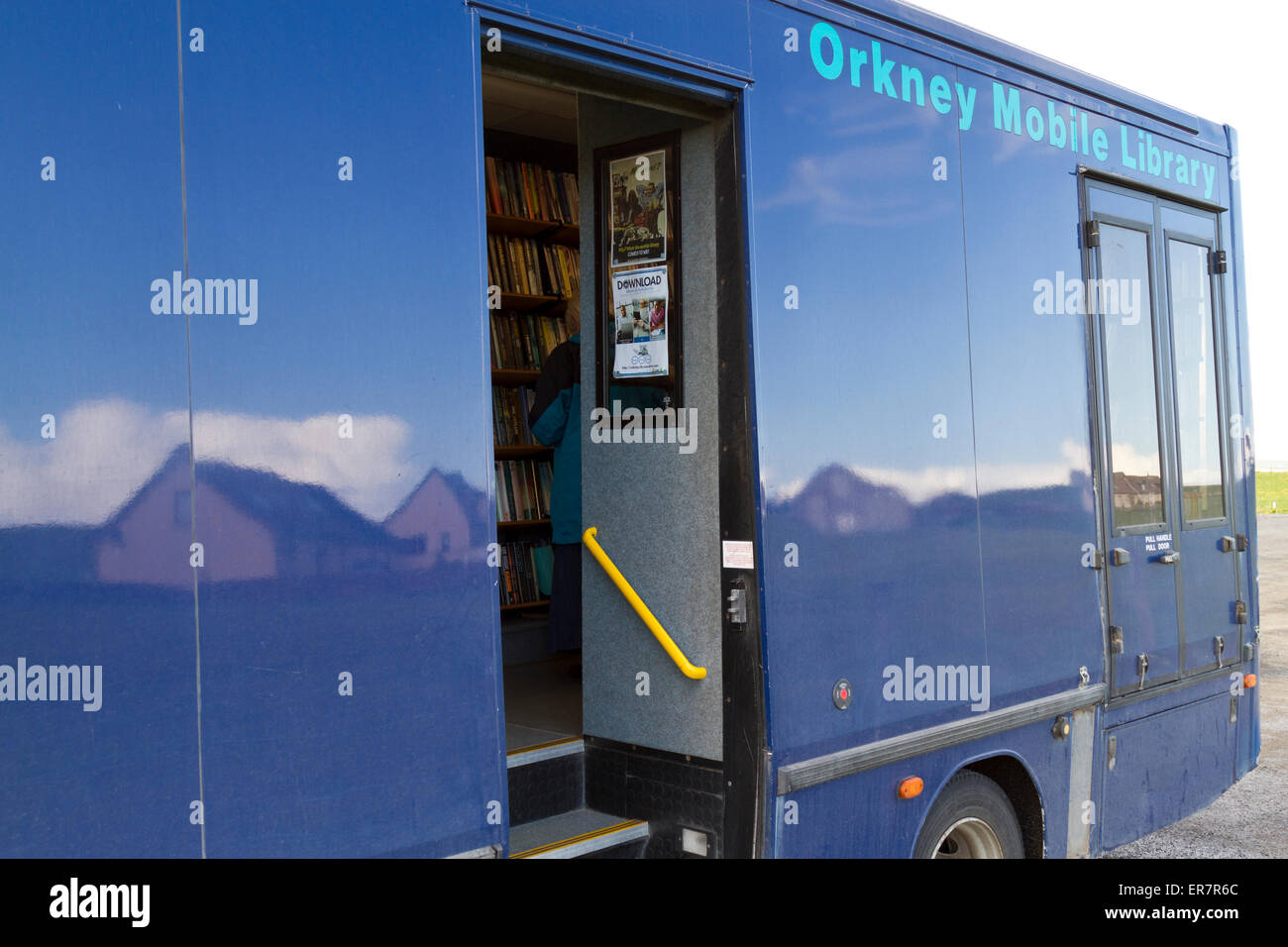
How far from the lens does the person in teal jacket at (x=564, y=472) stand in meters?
5.28

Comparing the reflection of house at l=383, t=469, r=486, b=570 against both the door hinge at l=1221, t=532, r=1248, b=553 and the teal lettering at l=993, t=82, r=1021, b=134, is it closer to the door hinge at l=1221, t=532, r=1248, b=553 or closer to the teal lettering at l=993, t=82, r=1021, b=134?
the teal lettering at l=993, t=82, r=1021, b=134

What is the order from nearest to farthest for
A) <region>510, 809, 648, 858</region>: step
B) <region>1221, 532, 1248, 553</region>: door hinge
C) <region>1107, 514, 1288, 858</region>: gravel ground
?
<region>510, 809, 648, 858</region>: step → <region>1221, 532, 1248, 553</region>: door hinge → <region>1107, 514, 1288, 858</region>: gravel ground

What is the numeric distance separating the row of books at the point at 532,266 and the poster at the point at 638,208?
3087 millimetres

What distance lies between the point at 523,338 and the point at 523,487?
2.93ft

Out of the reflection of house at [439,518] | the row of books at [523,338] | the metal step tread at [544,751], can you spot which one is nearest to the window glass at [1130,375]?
the metal step tread at [544,751]

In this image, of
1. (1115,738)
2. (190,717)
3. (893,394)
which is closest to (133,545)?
(190,717)

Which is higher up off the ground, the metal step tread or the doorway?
the doorway

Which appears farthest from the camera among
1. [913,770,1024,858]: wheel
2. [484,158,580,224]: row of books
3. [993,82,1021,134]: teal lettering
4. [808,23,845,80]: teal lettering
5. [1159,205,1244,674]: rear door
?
[484,158,580,224]: row of books

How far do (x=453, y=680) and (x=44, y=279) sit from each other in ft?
3.80

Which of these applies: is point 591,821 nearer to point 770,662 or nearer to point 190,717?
point 770,662

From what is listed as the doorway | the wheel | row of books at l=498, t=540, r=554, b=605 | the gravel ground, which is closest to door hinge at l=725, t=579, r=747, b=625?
the doorway

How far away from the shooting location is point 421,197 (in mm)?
2725

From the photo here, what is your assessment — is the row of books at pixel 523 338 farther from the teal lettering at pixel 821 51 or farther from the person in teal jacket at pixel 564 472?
the teal lettering at pixel 821 51

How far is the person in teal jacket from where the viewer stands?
5.28 meters
